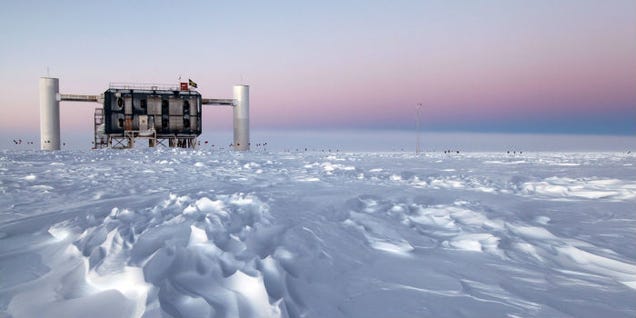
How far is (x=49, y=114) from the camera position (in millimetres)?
32906

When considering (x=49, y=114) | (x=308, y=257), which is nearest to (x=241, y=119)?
(x=49, y=114)

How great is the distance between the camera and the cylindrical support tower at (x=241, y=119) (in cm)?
3781

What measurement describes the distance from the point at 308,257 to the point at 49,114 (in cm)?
3894

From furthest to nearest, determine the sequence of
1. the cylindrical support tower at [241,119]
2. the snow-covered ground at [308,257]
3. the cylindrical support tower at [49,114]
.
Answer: the cylindrical support tower at [241,119] → the cylindrical support tower at [49,114] → the snow-covered ground at [308,257]

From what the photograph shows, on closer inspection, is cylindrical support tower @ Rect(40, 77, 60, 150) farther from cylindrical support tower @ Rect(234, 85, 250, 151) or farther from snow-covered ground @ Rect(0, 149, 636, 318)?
snow-covered ground @ Rect(0, 149, 636, 318)

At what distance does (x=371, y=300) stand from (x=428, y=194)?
4.67 meters

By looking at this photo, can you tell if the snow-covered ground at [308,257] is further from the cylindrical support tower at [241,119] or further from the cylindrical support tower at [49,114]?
the cylindrical support tower at [49,114]

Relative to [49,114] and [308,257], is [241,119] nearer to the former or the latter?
[49,114]

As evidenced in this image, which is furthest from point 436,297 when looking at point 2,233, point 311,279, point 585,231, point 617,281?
point 2,233

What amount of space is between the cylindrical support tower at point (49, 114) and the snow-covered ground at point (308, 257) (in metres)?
33.2

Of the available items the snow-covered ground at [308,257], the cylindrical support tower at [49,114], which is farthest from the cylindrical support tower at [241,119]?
the snow-covered ground at [308,257]

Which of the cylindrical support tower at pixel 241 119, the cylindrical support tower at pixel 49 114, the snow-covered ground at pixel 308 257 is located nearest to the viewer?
the snow-covered ground at pixel 308 257

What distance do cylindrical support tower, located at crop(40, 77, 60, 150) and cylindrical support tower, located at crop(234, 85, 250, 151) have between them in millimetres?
16225

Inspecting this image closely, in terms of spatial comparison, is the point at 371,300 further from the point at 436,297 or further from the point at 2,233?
the point at 2,233
